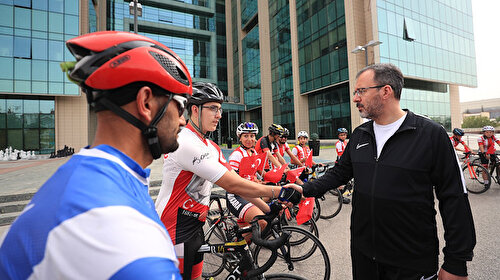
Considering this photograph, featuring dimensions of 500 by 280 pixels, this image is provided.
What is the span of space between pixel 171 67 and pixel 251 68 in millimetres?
49312

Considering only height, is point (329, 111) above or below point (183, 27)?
below

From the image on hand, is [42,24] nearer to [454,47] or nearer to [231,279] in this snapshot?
[231,279]

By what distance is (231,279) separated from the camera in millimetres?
2422

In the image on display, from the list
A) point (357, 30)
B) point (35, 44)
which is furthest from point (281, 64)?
point (35, 44)

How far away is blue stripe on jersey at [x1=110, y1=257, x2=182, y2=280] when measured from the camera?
58cm

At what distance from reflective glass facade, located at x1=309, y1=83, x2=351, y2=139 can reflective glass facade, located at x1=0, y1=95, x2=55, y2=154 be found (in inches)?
1283

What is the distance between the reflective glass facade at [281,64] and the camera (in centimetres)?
3838

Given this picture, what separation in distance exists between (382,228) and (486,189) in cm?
896

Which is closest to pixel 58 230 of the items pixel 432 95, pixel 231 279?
pixel 231 279

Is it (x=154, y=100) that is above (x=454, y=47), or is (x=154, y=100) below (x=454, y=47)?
below

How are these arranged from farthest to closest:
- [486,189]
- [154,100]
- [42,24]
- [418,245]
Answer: [42,24], [486,189], [418,245], [154,100]

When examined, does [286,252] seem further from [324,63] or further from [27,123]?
[27,123]

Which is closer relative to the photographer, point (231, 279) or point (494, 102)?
point (231, 279)

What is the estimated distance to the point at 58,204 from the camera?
2.13ft
